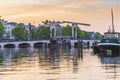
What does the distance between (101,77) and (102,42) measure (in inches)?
1741

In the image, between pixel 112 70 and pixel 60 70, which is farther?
pixel 60 70

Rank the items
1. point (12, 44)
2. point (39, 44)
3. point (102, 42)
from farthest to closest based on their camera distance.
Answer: point (39, 44) → point (12, 44) → point (102, 42)

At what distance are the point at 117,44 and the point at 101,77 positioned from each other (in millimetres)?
40339

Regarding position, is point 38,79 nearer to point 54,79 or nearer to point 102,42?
point 54,79

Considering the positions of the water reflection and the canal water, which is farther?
the water reflection

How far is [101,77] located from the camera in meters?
23.2

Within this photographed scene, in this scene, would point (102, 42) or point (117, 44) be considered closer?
point (117, 44)

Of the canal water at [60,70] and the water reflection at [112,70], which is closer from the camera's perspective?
the canal water at [60,70]

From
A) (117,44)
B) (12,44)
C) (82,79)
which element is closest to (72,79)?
(82,79)

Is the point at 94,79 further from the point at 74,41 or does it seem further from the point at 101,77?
the point at 74,41

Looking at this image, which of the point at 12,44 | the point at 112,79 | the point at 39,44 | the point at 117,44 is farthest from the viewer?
the point at 39,44

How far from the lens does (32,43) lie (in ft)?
567

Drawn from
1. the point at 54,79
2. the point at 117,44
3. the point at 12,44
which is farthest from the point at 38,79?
the point at 12,44

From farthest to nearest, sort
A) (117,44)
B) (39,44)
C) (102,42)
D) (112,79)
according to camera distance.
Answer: (39,44) < (102,42) < (117,44) < (112,79)
